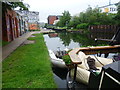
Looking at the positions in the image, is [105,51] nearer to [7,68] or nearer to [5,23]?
[7,68]

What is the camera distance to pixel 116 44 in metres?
4.64

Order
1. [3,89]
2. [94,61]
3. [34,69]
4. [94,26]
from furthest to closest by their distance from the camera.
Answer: [94,26] < [34,69] < [94,61] < [3,89]

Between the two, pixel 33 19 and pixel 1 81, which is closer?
pixel 1 81

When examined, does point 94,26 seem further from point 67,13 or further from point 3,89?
point 3,89

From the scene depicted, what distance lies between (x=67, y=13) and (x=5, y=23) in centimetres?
4268

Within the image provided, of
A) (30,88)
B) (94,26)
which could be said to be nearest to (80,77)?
(30,88)

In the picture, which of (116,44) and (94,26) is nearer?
(116,44)

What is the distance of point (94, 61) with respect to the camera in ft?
11.5

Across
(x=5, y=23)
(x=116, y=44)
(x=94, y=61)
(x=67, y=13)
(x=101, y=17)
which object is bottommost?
(x=94, y=61)

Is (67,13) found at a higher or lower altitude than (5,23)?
higher

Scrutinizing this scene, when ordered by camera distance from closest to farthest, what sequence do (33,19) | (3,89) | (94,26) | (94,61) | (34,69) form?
(3,89)
(94,61)
(34,69)
(94,26)
(33,19)

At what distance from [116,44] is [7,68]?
4.70 meters

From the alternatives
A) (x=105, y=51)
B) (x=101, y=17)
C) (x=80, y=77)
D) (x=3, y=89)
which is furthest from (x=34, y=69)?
(x=101, y=17)

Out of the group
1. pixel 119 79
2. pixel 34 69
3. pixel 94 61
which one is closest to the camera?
pixel 119 79
